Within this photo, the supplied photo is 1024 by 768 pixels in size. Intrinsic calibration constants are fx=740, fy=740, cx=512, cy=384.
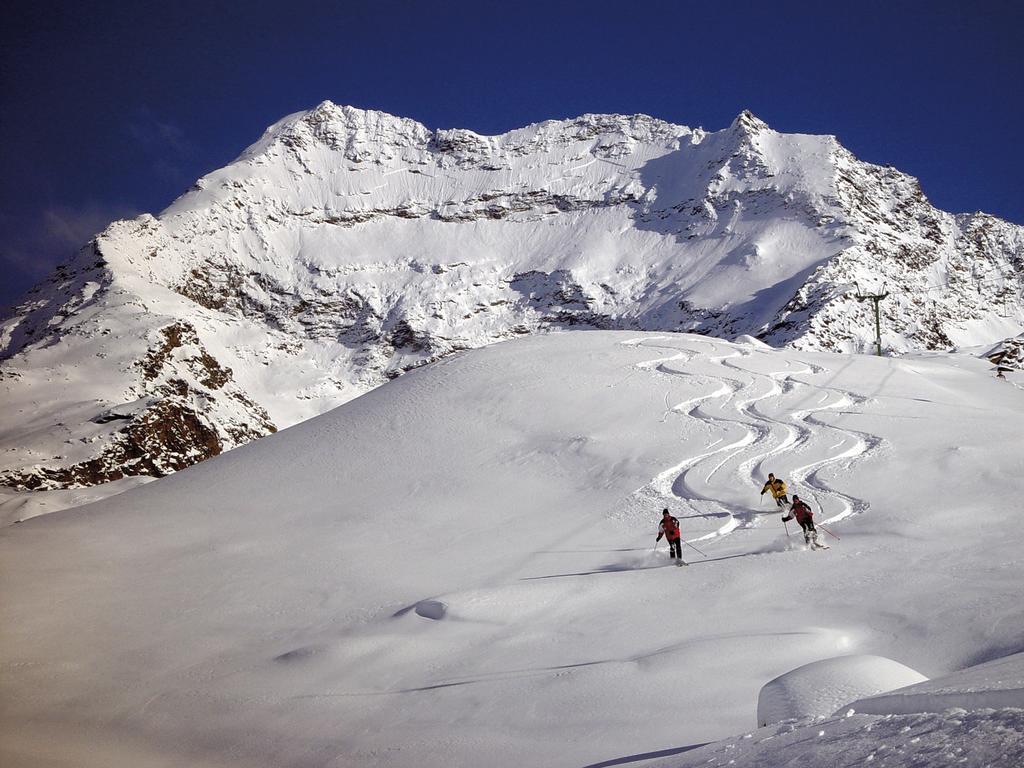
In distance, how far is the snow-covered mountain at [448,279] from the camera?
119688 mm

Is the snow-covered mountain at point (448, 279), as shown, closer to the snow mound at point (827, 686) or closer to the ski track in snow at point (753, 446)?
the ski track in snow at point (753, 446)

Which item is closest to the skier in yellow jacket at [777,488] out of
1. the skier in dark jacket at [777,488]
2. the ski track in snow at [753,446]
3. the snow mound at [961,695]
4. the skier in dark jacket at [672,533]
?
the skier in dark jacket at [777,488]

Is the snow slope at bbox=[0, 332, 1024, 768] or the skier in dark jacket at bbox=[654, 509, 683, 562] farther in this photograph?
the skier in dark jacket at bbox=[654, 509, 683, 562]

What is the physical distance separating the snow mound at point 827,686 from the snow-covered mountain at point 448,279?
354ft

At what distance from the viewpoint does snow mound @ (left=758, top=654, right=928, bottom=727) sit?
502 centimetres

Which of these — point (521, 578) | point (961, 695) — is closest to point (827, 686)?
point (961, 695)

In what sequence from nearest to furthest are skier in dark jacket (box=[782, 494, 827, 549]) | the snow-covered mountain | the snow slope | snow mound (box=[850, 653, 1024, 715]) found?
snow mound (box=[850, 653, 1024, 715])
the snow slope
skier in dark jacket (box=[782, 494, 827, 549])
the snow-covered mountain

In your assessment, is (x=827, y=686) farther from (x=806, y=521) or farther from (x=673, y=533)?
(x=806, y=521)

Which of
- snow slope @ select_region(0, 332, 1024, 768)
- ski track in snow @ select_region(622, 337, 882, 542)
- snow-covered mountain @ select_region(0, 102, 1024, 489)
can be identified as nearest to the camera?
snow slope @ select_region(0, 332, 1024, 768)

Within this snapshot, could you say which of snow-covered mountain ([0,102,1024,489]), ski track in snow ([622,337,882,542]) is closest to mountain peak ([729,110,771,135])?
snow-covered mountain ([0,102,1024,489])

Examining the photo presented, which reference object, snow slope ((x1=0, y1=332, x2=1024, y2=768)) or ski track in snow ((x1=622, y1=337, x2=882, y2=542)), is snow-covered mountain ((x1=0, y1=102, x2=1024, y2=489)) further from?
ski track in snow ((x1=622, y1=337, x2=882, y2=542))

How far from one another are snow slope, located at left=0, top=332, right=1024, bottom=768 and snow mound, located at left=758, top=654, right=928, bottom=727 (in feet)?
2.53

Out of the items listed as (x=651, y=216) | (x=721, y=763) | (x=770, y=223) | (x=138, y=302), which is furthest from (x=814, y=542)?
(x=651, y=216)

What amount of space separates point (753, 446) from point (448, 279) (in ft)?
526
